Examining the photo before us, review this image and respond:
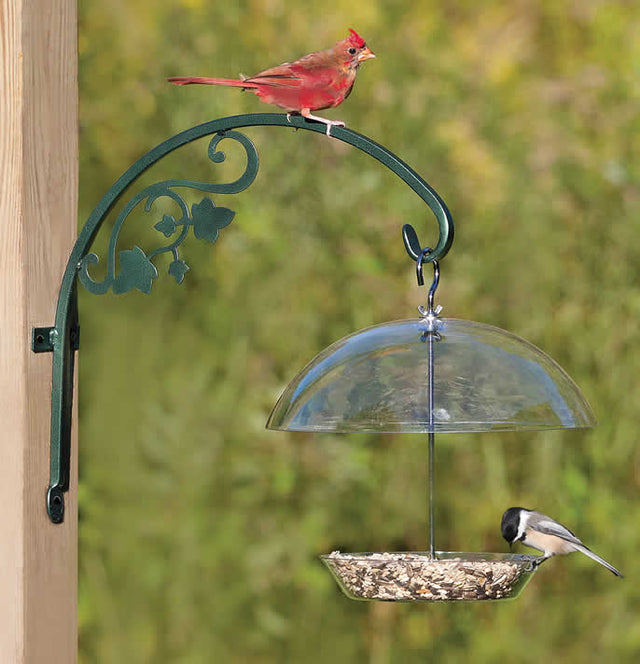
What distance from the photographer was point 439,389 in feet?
3.78

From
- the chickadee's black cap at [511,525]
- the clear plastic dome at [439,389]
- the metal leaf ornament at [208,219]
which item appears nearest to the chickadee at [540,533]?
the chickadee's black cap at [511,525]

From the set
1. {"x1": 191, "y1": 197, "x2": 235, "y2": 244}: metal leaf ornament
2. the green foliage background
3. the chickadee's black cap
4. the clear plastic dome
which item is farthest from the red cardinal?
the green foliage background

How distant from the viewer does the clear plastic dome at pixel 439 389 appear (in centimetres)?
115

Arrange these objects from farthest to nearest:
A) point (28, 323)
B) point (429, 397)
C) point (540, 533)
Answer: point (540, 533) < point (28, 323) < point (429, 397)

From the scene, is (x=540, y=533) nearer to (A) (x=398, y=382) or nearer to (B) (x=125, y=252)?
(A) (x=398, y=382)

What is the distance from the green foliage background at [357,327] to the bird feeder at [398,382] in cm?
94

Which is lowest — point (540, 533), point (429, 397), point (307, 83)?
point (540, 533)

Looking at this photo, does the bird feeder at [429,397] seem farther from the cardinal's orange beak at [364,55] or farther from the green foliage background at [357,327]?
the green foliage background at [357,327]

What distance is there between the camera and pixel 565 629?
2.26 metres

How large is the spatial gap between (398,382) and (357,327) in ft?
3.68

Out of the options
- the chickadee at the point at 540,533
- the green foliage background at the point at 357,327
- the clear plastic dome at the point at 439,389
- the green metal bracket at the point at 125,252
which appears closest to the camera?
the clear plastic dome at the point at 439,389

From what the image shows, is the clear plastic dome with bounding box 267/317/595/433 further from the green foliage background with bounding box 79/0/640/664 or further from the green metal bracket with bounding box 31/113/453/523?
the green foliage background with bounding box 79/0/640/664

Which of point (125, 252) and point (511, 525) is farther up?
point (125, 252)

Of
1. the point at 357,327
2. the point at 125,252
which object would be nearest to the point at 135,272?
the point at 125,252
